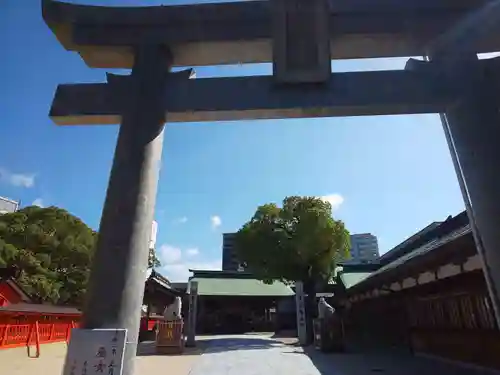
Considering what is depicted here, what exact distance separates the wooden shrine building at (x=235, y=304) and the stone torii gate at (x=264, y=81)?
2827cm

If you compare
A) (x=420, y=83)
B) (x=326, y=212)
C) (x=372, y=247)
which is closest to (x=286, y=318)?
(x=326, y=212)

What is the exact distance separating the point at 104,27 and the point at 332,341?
1553cm

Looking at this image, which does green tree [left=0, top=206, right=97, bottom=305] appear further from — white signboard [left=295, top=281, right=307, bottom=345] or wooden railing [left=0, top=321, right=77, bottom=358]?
white signboard [left=295, top=281, right=307, bottom=345]

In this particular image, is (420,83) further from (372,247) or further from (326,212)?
(372,247)

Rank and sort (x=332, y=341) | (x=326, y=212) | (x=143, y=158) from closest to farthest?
(x=143, y=158) → (x=332, y=341) → (x=326, y=212)

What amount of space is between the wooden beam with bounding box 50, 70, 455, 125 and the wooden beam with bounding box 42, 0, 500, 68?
2.18 feet

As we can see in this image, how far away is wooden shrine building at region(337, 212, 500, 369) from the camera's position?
6.49 metres

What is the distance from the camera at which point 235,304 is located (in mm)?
32250

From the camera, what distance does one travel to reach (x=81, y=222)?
3069 cm

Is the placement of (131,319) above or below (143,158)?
below

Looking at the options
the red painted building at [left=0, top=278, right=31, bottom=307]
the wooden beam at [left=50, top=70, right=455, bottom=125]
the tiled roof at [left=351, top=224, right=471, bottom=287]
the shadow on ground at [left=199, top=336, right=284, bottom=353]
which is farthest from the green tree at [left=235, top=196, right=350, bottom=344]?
the wooden beam at [left=50, top=70, right=455, bottom=125]

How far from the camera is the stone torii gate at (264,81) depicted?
3.79 m

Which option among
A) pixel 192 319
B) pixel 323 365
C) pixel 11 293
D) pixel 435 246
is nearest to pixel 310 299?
pixel 192 319

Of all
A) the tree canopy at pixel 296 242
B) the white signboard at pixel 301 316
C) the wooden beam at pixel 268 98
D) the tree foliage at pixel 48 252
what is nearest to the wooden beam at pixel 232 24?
the wooden beam at pixel 268 98
